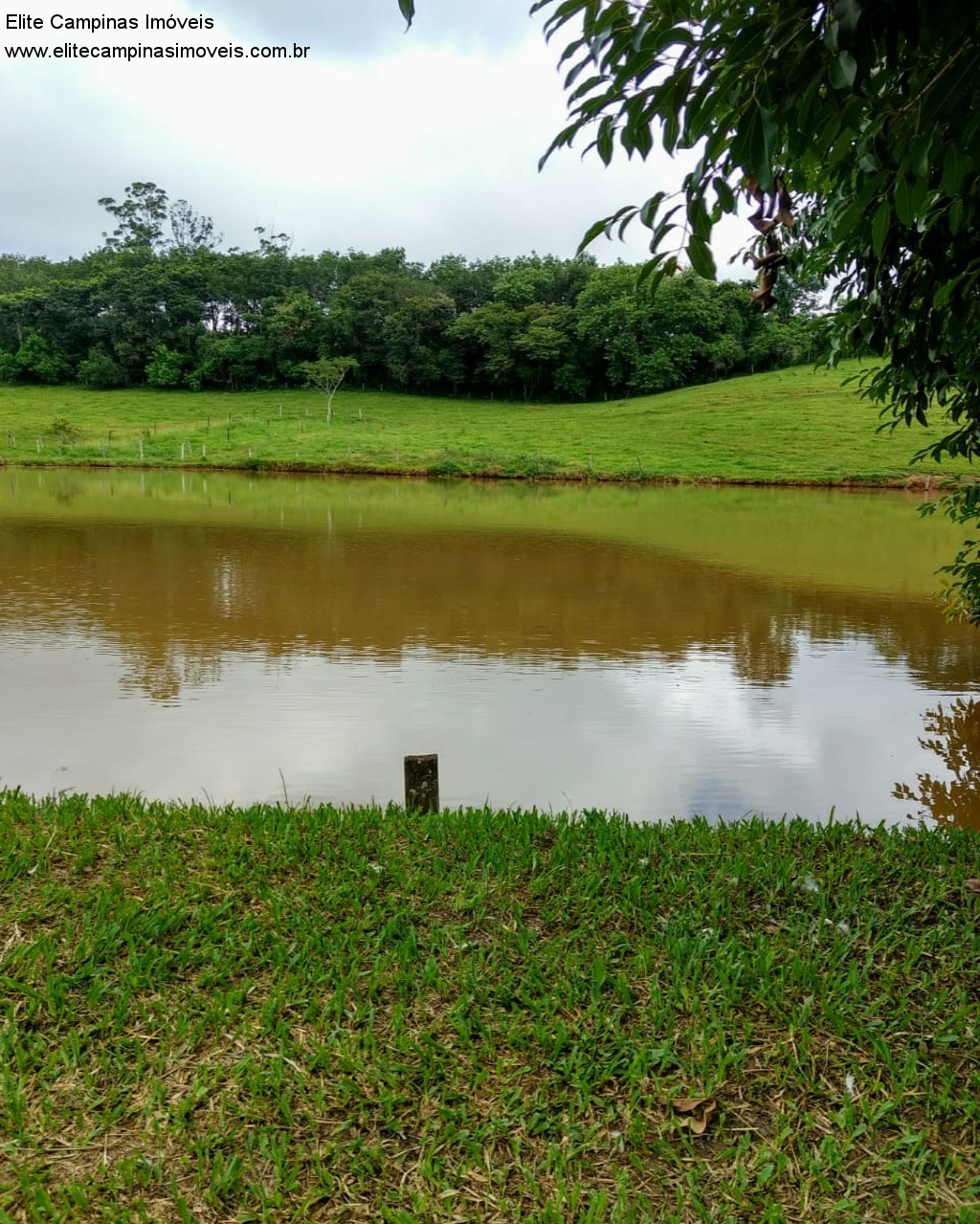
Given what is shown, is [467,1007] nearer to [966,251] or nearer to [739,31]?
[739,31]

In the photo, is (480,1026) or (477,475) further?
(477,475)

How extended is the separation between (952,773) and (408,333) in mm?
65359

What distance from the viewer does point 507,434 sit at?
4588 centimetres

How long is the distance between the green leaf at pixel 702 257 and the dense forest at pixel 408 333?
62342 mm

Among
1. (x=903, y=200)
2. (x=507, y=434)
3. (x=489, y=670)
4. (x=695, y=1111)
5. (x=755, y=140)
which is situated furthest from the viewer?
(x=507, y=434)

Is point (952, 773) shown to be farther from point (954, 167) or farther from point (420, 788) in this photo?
point (954, 167)

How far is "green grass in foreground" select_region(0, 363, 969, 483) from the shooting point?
3756 cm

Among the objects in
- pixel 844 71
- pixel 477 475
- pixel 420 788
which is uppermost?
pixel 844 71

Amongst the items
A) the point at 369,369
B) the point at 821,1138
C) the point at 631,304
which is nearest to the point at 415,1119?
the point at 821,1138

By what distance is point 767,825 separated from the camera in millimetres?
4785

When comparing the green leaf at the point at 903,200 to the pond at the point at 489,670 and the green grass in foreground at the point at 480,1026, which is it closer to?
the green grass in foreground at the point at 480,1026

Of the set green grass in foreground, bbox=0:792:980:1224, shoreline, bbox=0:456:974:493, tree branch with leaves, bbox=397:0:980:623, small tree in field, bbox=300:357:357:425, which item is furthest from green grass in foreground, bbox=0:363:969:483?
tree branch with leaves, bbox=397:0:980:623

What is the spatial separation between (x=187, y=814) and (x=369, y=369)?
227 feet

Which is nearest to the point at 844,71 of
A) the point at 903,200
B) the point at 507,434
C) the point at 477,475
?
the point at 903,200
